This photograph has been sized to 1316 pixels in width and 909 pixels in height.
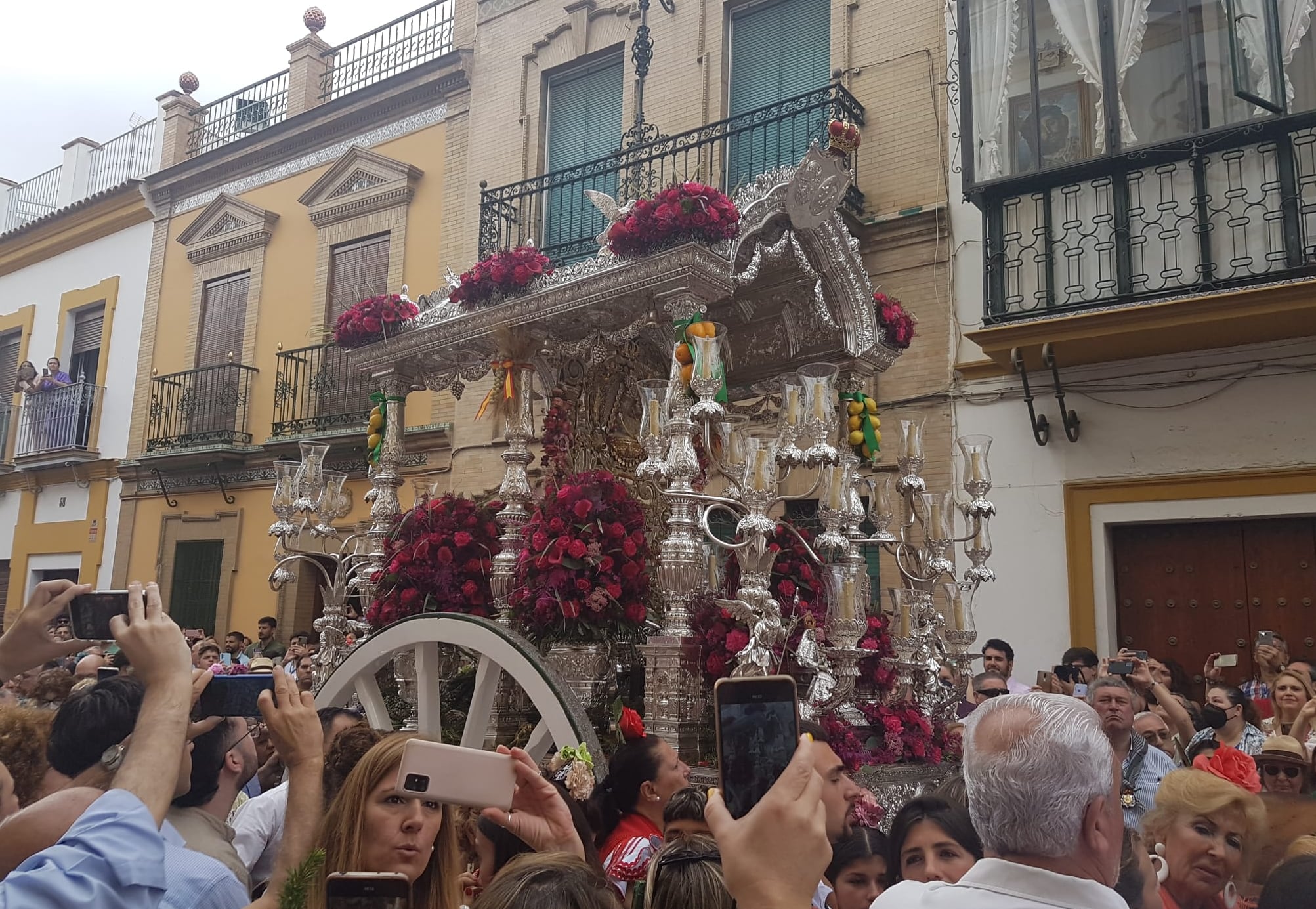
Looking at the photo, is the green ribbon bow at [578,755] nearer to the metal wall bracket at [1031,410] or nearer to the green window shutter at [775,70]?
the metal wall bracket at [1031,410]

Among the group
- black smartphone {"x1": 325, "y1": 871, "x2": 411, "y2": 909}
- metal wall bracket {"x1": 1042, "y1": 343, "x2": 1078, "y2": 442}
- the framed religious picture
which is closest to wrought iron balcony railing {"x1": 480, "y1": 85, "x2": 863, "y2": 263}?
the framed religious picture

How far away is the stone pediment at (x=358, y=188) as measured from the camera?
1219cm

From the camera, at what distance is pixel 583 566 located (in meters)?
4.68

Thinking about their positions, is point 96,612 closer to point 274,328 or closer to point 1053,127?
point 1053,127

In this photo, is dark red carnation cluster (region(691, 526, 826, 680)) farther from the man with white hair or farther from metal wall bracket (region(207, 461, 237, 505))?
metal wall bracket (region(207, 461, 237, 505))

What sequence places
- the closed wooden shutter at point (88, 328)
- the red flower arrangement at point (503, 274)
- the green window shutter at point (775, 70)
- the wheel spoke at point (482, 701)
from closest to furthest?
the wheel spoke at point (482, 701)
the red flower arrangement at point (503, 274)
the green window shutter at point (775, 70)
the closed wooden shutter at point (88, 328)

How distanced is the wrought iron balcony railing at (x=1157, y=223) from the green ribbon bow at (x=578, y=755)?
5.33m

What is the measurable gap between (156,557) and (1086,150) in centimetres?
1239

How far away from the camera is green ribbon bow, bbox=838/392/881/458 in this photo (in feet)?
17.9

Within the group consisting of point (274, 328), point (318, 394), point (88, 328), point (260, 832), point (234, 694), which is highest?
point (88, 328)

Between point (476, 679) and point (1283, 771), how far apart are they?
3074 mm

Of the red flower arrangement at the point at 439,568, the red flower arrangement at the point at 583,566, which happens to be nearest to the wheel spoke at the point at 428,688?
the red flower arrangement at the point at 583,566

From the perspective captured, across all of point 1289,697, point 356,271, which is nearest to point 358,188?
point 356,271

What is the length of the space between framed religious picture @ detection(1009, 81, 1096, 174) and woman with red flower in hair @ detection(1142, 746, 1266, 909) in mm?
5882
